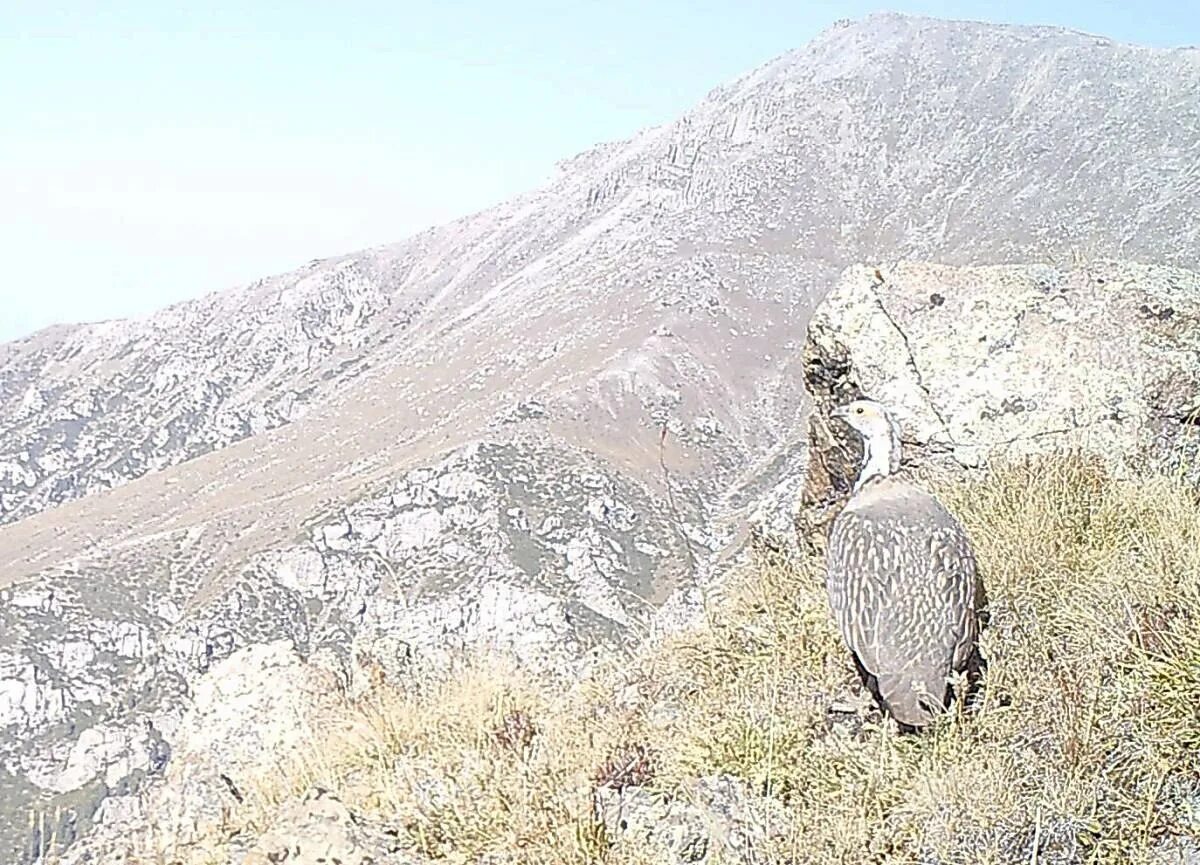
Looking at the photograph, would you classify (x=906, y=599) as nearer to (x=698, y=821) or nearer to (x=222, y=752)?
(x=698, y=821)

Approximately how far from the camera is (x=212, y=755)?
9570 mm

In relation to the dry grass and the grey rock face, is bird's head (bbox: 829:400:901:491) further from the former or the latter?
the grey rock face

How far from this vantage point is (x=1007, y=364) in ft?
30.1

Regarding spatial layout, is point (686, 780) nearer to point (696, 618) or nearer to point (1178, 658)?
point (1178, 658)

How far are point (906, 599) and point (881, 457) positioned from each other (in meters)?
1.15

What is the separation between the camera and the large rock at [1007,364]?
8781 millimetres

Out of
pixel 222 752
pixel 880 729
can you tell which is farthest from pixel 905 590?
pixel 222 752

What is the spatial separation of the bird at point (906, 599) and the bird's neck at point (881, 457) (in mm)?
221

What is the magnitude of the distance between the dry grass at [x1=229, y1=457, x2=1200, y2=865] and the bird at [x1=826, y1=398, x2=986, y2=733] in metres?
0.16

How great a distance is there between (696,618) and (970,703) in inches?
137

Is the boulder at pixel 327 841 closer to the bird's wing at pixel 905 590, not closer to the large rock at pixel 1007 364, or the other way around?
the bird's wing at pixel 905 590

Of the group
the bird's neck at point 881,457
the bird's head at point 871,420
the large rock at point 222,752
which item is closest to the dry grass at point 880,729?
the large rock at point 222,752

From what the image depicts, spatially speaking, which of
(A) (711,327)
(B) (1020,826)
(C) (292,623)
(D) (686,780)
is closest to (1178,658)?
(B) (1020,826)

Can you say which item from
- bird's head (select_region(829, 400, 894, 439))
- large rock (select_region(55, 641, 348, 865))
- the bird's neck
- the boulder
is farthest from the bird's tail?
large rock (select_region(55, 641, 348, 865))
